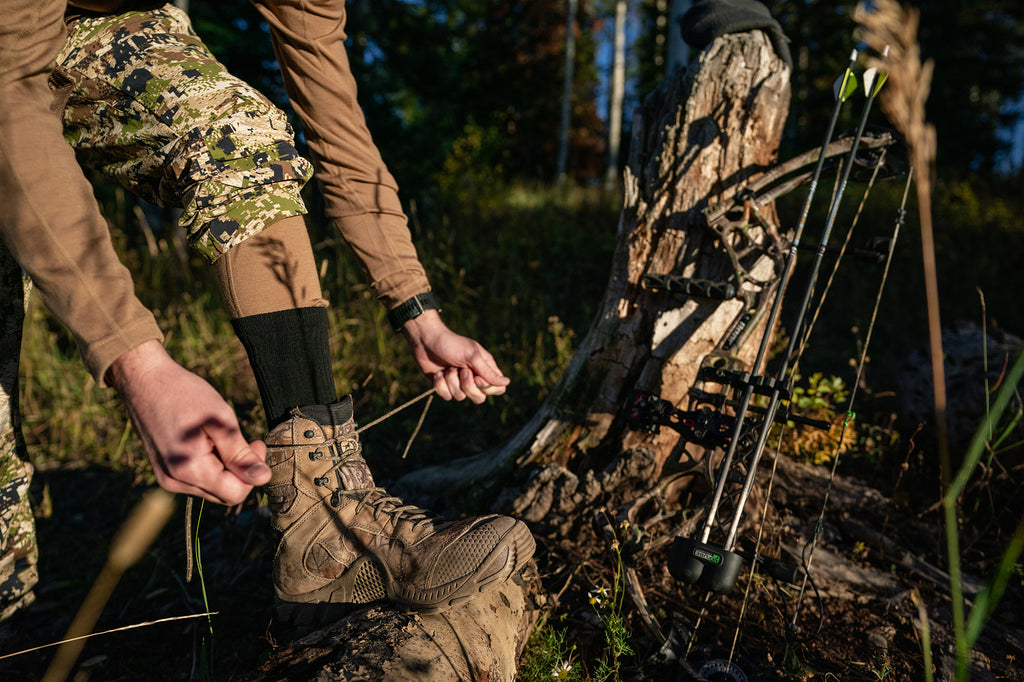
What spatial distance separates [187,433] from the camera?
94cm

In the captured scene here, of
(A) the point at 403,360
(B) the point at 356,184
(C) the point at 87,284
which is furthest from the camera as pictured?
(A) the point at 403,360

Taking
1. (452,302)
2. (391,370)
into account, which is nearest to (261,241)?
(391,370)

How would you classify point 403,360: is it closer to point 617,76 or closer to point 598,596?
point 598,596

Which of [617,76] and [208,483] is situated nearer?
[208,483]

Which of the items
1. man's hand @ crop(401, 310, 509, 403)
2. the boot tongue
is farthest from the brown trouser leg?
the boot tongue

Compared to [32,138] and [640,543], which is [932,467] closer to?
[640,543]

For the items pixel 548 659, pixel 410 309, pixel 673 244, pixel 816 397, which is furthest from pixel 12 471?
pixel 816 397

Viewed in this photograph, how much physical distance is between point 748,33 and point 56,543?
3800mm

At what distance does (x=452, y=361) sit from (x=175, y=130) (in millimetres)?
954

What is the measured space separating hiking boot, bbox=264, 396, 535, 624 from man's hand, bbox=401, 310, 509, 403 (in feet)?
0.90

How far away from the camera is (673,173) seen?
2.26 metres

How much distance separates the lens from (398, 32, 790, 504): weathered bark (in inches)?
86.2

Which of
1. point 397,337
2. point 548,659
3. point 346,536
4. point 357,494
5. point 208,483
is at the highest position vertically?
point 208,483

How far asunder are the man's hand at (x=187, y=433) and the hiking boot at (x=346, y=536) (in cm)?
63
